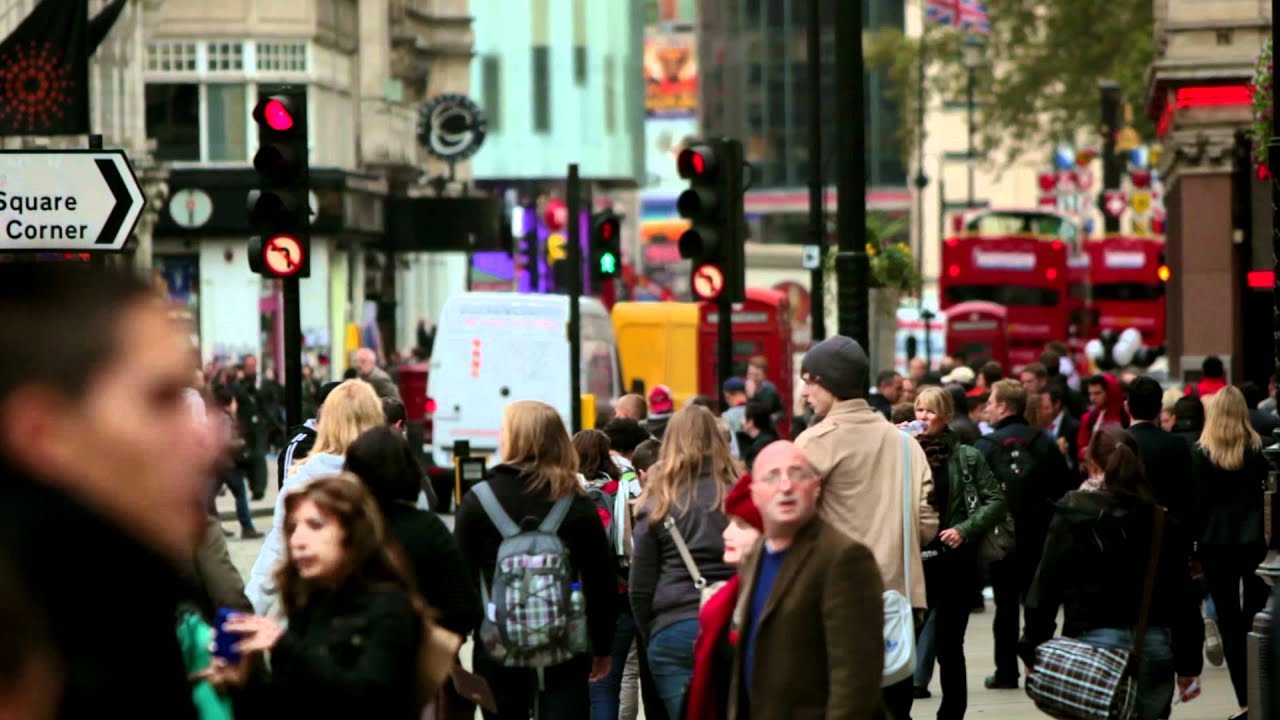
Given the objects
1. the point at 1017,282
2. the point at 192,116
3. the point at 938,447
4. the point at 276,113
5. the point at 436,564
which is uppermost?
the point at 192,116

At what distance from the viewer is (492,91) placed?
98.9m

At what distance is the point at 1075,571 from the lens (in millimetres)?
9469

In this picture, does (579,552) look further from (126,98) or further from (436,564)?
(126,98)

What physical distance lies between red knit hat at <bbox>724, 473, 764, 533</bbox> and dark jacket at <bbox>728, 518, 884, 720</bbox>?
666 mm

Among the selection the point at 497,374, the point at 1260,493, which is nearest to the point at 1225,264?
the point at 497,374

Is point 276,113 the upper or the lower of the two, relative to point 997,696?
upper

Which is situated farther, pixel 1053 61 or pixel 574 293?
pixel 1053 61

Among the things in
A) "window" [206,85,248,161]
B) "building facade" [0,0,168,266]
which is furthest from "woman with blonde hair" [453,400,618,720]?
"window" [206,85,248,161]

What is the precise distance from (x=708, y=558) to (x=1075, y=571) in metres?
1.32

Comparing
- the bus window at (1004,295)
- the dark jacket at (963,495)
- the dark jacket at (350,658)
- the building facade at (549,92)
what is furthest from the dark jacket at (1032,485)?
the building facade at (549,92)

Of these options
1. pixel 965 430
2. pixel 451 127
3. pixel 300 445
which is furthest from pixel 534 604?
pixel 451 127

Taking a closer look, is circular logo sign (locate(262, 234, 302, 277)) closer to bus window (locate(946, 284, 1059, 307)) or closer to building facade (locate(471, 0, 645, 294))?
bus window (locate(946, 284, 1059, 307))

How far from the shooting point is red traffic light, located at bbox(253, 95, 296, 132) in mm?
13508

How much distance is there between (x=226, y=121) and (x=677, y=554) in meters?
44.1
